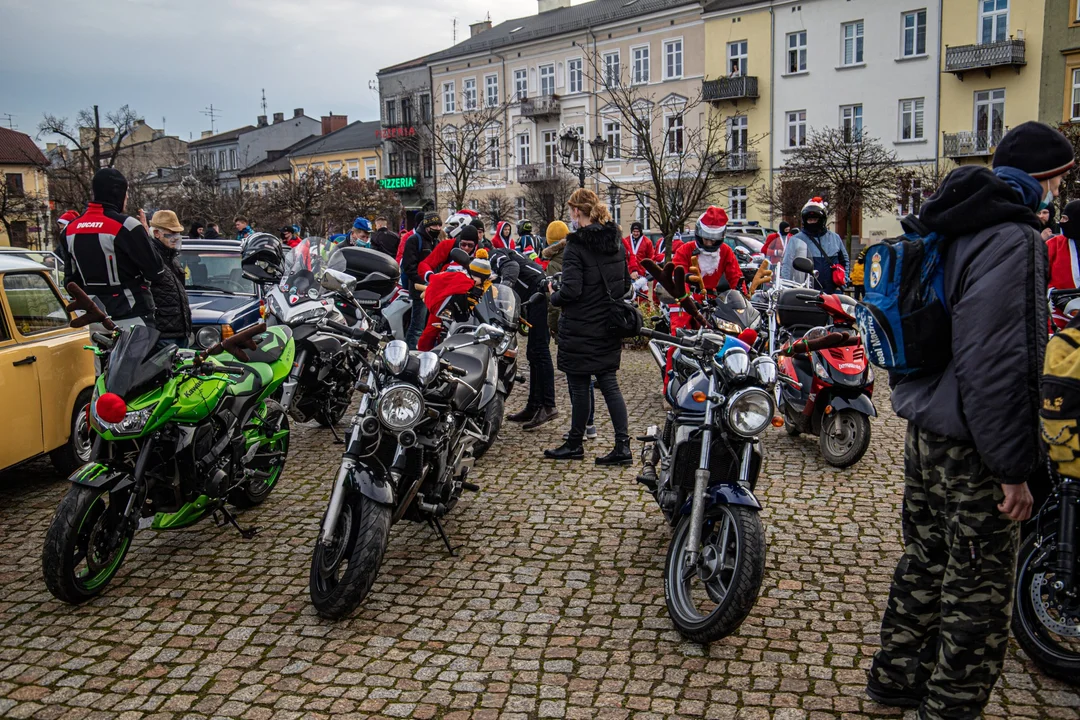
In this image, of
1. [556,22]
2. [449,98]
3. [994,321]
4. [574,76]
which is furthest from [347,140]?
[994,321]

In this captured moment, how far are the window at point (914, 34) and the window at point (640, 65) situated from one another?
12.9 meters

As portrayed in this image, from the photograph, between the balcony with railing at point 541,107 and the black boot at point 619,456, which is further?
Result: the balcony with railing at point 541,107

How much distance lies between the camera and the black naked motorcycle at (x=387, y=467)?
13.9 ft

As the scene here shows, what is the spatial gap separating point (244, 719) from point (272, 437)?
2706 millimetres

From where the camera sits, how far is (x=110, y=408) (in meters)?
4.46

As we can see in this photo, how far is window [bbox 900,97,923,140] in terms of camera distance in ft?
122

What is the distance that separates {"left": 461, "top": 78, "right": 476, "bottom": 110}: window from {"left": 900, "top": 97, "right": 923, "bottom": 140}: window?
26.4 metres

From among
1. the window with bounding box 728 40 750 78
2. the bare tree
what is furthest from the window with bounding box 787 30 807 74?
the bare tree

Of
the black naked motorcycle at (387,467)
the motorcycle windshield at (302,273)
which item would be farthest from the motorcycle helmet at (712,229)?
the black naked motorcycle at (387,467)

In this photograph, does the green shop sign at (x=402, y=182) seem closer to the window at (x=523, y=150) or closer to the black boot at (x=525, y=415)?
the window at (x=523, y=150)

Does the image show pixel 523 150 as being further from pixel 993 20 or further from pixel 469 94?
pixel 993 20

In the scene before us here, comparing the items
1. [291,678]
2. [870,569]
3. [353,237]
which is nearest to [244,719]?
[291,678]

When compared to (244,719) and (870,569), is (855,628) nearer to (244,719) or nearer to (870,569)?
(870,569)

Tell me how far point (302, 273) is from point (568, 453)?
8.82ft
